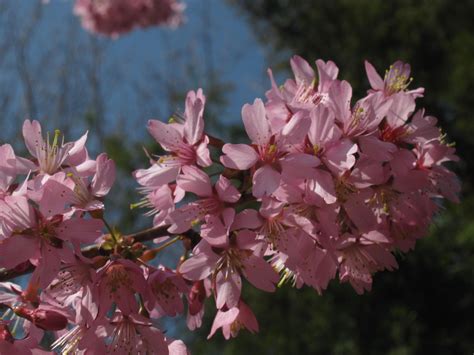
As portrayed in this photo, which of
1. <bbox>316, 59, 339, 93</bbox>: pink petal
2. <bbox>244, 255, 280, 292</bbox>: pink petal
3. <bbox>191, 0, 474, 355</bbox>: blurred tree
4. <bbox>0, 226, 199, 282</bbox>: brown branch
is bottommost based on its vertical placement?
<bbox>191, 0, 474, 355</bbox>: blurred tree

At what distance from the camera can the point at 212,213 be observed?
998 millimetres

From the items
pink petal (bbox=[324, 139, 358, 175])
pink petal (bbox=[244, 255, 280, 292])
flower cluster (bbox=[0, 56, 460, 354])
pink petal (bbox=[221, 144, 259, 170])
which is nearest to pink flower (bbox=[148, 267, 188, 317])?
flower cluster (bbox=[0, 56, 460, 354])

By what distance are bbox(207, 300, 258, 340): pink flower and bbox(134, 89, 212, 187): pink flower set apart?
0.28 metres

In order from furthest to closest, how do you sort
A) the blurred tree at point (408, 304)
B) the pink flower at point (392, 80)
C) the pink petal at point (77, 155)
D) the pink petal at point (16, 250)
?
the blurred tree at point (408, 304) → the pink flower at point (392, 80) → the pink petal at point (77, 155) → the pink petal at point (16, 250)

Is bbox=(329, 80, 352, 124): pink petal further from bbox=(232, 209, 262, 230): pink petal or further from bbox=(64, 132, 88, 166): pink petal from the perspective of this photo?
bbox=(64, 132, 88, 166): pink petal

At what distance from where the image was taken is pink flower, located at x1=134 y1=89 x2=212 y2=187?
1.06 meters

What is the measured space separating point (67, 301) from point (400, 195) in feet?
2.11

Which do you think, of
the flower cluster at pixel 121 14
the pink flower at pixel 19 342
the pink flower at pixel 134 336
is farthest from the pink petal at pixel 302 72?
the flower cluster at pixel 121 14

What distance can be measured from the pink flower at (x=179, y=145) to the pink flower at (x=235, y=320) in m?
0.28

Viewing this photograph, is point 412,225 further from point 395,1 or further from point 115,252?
point 395,1

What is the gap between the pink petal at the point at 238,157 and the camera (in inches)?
39.1

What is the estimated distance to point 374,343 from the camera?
16.9 feet

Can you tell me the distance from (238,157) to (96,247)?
31 cm

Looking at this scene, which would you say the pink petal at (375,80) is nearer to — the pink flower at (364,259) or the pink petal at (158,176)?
the pink flower at (364,259)
